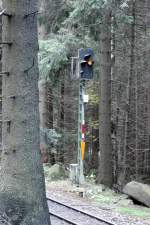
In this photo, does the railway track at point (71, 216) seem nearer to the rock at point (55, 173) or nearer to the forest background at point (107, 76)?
the rock at point (55, 173)

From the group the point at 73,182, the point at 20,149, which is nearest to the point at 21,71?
the point at 20,149

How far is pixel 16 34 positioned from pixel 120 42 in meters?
12.3

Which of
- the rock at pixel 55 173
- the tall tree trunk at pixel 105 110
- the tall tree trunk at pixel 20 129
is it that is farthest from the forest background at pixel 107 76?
the tall tree trunk at pixel 20 129

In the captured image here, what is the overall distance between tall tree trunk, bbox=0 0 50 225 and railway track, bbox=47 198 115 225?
2.17m

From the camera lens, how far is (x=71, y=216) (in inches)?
430

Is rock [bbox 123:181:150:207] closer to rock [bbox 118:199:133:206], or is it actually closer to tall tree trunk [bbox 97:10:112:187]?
rock [bbox 118:199:133:206]

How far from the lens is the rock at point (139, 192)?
14.2 meters

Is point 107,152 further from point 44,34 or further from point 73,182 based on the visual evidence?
point 44,34

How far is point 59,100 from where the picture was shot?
2489 cm

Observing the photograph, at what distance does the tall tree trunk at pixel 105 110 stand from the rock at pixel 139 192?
2678mm

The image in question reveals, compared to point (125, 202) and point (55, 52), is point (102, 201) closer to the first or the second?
point (125, 202)

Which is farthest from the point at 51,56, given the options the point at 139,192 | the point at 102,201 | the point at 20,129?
the point at 20,129

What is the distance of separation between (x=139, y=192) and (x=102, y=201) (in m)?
1.22

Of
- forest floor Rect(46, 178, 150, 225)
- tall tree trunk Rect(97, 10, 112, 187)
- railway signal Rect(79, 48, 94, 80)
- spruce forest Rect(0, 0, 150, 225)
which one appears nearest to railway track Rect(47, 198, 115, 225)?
spruce forest Rect(0, 0, 150, 225)
